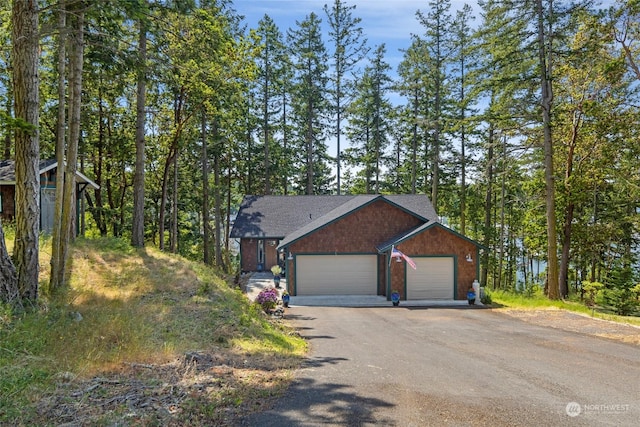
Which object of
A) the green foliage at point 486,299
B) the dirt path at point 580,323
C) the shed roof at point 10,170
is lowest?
the green foliage at point 486,299

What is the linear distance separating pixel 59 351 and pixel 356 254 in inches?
593

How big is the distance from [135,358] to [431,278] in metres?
14.9

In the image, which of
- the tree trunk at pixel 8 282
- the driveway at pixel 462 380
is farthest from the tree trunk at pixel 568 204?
the tree trunk at pixel 8 282

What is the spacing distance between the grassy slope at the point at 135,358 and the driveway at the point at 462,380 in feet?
2.06

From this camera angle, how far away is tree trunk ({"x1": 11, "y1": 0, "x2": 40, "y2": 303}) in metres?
6.99

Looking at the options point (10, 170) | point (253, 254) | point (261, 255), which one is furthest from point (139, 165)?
point (261, 255)

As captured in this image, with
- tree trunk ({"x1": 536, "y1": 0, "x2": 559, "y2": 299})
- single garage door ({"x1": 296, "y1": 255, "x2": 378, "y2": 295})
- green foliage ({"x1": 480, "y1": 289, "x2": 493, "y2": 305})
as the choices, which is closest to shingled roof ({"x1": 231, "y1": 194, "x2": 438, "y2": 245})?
single garage door ({"x1": 296, "y1": 255, "x2": 378, "y2": 295})

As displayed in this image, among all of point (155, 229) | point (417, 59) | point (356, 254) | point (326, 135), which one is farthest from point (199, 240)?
point (417, 59)

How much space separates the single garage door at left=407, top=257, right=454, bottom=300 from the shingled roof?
5.52 meters

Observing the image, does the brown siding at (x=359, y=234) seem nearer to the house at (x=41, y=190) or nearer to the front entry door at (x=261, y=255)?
the front entry door at (x=261, y=255)

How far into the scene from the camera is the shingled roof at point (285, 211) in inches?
968

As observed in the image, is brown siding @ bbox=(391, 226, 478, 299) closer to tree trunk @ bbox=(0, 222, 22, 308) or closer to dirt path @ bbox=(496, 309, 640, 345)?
dirt path @ bbox=(496, 309, 640, 345)

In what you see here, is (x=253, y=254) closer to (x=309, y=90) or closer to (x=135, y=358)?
(x=309, y=90)

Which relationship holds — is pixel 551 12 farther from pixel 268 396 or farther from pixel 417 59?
pixel 268 396
